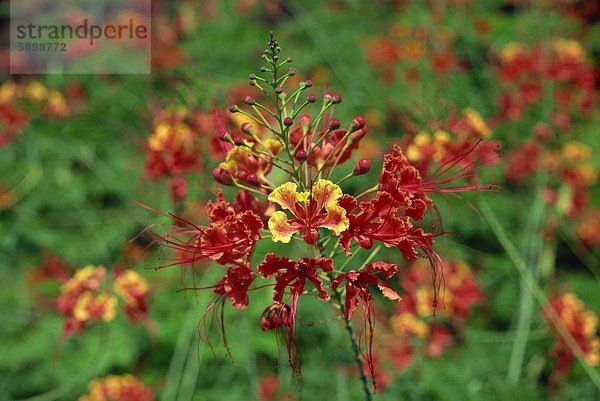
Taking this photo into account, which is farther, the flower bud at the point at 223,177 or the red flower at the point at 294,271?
the flower bud at the point at 223,177

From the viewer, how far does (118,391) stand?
3287 millimetres

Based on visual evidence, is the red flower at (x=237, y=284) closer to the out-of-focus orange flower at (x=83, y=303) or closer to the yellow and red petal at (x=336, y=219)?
the yellow and red petal at (x=336, y=219)

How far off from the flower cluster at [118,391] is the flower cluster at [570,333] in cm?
218

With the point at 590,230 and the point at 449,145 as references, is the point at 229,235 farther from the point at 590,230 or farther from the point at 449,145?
the point at 590,230

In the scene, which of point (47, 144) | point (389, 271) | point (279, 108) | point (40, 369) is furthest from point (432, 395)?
point (47, 144)

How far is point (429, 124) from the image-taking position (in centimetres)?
272

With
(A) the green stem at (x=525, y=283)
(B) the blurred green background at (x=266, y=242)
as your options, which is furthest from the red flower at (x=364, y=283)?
(A) the green stem at (x=525, y=283)

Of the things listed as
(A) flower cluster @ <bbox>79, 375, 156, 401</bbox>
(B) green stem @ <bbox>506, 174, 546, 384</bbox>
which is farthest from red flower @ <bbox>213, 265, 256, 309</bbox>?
(A) flower cluster @ <bbox>79, 375, 156, 401</bbox>

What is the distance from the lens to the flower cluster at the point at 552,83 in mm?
4023

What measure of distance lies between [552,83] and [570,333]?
1.71 m

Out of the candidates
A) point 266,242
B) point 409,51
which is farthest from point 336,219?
point 409,51

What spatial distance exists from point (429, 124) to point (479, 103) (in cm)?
201

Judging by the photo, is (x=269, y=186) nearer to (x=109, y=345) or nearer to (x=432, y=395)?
(x=432, y=395)

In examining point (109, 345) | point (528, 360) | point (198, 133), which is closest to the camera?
point (198, 133)
